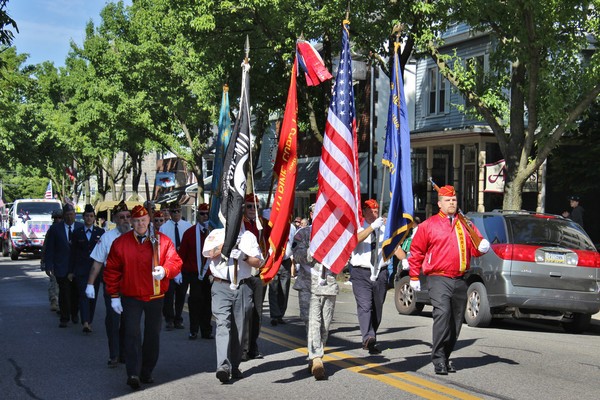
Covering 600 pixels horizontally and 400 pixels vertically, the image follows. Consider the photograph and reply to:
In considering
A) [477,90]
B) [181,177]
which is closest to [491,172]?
[477,90]

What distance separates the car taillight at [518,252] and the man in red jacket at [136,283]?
660 centimetres

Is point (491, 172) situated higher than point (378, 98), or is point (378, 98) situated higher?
point (378, 98)

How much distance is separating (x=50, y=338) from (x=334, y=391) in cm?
577

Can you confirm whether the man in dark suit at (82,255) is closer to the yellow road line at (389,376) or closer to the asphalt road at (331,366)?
the asphalt road at (331,366)

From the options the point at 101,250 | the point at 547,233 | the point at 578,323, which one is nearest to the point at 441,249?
the point at 101,250

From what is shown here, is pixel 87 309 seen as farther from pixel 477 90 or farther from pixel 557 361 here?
pixel 477 90

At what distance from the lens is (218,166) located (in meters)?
11.9

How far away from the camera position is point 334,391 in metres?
8.80

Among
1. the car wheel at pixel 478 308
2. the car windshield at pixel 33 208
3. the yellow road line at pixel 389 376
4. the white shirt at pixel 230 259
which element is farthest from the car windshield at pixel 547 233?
the car windshield at pixel 33 208

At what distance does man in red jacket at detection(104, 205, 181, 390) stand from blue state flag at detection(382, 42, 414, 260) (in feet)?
8.93

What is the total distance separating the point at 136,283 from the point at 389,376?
9.00ft

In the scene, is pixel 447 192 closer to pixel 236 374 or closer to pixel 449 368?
pixel 449 368

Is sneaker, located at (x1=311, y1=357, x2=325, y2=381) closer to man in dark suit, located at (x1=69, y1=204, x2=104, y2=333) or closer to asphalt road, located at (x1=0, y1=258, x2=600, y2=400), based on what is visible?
asphalt road, located at (x1=0, y1=258, x2=600, y2=400)

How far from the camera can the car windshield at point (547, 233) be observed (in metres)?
14.3
